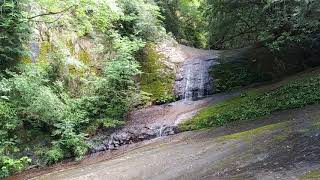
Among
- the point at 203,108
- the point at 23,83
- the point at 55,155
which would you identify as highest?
the point at 23,83

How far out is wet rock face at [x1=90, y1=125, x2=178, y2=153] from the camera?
625 inches

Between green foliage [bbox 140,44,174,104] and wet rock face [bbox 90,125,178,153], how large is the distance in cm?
350

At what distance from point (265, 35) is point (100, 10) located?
30.7 feet

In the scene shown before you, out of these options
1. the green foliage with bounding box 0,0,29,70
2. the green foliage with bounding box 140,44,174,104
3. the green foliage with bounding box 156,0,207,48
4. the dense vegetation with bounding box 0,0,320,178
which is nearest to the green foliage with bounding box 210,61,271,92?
the dense vegetation with bounding box 0,0,320,178

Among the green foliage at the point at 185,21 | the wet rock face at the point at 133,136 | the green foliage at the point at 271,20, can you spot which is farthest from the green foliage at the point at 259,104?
the green foliage at the point at 185,21

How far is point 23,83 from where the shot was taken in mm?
15812

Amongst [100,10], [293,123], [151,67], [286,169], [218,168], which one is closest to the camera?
[286,169]

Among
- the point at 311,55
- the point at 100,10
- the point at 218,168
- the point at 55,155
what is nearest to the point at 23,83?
the point at 55,155

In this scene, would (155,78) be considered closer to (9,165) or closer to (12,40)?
(12,40)

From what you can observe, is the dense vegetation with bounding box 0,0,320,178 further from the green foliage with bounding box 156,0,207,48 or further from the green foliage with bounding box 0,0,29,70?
the green foliage with bounding box 156,0,207,48

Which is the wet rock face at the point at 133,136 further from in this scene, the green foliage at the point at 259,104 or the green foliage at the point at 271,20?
the green foliage at the point at 271,20

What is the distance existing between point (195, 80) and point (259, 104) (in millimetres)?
6012

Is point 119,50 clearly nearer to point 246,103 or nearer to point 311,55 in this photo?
point 246,103

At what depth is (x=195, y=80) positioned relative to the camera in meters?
20.5
